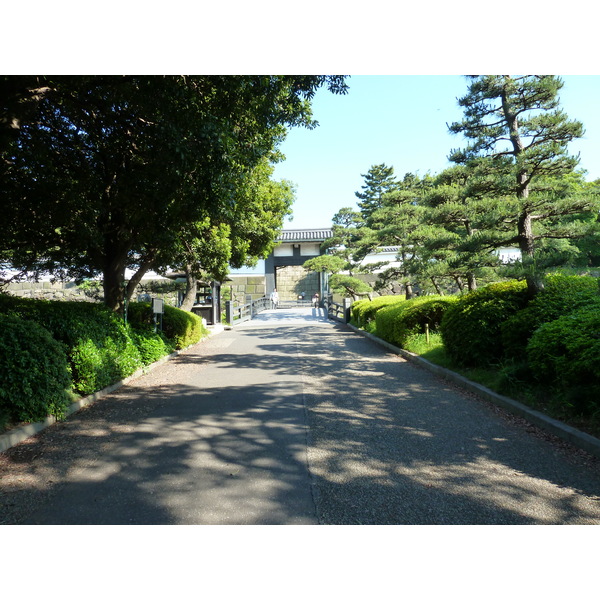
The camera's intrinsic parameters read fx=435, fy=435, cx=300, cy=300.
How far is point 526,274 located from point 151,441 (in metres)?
5.03

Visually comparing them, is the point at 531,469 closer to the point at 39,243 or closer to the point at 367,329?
the point at 39,243

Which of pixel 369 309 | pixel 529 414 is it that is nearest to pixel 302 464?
pixel 529 414

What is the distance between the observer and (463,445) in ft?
13.1

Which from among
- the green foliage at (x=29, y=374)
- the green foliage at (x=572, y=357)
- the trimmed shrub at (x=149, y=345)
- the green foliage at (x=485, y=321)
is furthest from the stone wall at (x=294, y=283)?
the green foliage at (x=29, y=374)

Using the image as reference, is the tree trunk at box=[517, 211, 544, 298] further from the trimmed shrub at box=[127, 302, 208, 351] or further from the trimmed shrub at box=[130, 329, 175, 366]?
the trimmed shrub at box=[127, 302, 208, 351]

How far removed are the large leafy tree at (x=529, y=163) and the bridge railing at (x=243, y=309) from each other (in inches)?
555

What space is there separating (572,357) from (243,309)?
1947 centimetres

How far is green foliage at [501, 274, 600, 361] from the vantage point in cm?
555

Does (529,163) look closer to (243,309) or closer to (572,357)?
(572,357)

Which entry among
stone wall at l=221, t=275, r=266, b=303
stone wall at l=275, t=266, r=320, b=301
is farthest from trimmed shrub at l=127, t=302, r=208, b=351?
stone wall at l=275, t=266, r=320, b=301

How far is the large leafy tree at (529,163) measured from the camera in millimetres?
6227

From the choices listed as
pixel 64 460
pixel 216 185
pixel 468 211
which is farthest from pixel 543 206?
pixel 64 460

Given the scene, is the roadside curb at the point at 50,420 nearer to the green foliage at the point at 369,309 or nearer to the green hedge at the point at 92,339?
the green hedge at the point at 92,339

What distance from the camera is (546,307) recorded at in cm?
577
